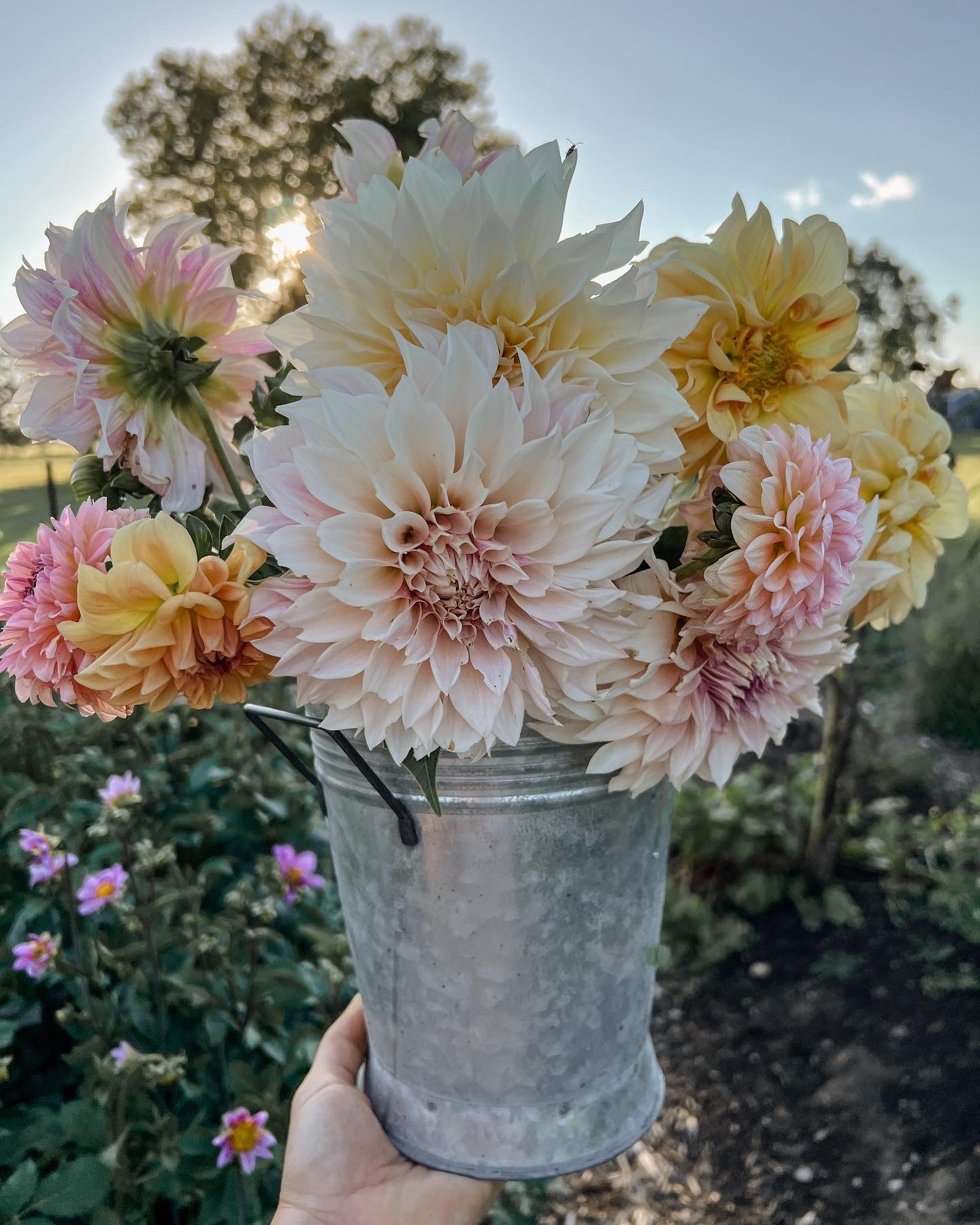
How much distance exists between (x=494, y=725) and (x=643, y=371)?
9.9 inches

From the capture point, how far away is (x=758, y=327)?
69 cm

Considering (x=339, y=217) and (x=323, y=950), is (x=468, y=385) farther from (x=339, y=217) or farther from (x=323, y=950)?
(x=323, y=950)

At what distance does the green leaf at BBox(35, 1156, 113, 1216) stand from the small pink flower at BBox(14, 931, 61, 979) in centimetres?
24

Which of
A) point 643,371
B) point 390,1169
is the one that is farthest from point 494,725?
point 390,1169

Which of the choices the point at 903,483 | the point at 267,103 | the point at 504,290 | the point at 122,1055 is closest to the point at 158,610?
the point at 504,290

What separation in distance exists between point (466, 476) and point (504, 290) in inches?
5.0

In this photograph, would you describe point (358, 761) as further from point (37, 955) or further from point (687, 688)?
point (37, 955)

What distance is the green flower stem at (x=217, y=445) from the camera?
28.8 inches

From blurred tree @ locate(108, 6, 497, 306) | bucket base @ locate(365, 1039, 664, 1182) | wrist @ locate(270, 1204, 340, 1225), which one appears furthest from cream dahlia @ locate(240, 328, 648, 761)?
blurred tree @ locate(108, 6, 497, 306)

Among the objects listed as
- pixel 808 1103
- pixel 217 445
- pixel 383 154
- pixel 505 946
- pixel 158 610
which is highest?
pixel 383 154

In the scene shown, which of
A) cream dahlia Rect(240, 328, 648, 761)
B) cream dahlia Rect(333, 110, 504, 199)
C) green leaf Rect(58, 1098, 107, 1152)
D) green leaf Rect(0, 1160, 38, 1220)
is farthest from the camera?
green leaf Rect(58, 1098, 107, 1152)

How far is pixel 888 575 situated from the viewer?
729 mm

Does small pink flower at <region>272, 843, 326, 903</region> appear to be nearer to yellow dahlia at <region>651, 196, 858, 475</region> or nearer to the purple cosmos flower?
the purple cosmos flower

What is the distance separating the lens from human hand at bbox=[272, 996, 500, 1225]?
0.92 meters
